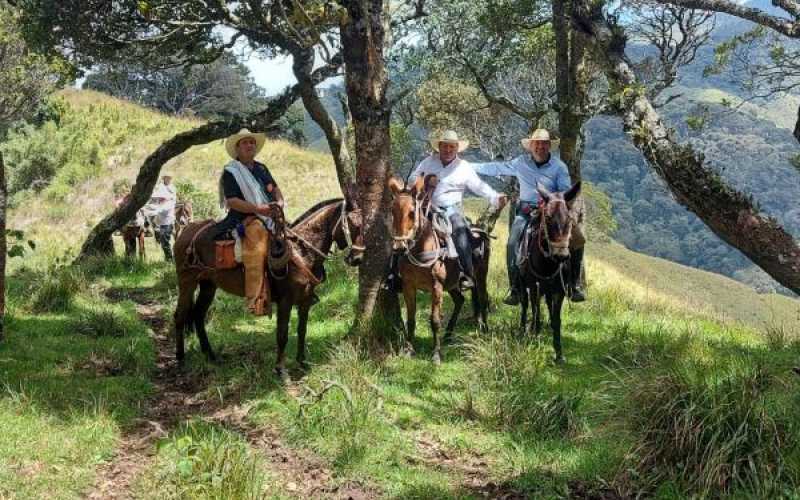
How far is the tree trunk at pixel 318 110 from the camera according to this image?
1409 centimetres

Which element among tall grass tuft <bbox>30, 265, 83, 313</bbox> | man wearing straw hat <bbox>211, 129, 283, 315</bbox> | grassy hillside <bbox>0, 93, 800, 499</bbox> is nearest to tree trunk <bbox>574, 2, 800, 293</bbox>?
grassy hillside <bbox>0, 93, 800, 499</bbox>

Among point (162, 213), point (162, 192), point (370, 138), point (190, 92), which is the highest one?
point (190, 92)

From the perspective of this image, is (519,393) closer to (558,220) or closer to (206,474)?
(558,220)

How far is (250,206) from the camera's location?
27.1 feet

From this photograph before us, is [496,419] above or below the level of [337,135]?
below

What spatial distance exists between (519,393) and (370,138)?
3.74 meters

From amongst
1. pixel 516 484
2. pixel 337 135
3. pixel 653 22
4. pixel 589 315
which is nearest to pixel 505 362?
pixel 516 484

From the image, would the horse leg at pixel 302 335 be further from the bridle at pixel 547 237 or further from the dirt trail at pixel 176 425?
the bridle at pixel 547 237

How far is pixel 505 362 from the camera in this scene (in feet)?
24.8

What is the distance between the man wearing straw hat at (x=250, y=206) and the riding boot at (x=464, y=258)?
2.68m

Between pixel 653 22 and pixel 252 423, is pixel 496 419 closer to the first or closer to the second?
pixel 252 423

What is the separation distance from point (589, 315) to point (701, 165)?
765 centimetres

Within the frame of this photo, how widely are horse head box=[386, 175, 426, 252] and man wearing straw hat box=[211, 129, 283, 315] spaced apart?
143 centimetres

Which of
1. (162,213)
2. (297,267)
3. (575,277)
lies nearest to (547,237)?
(575,277)
